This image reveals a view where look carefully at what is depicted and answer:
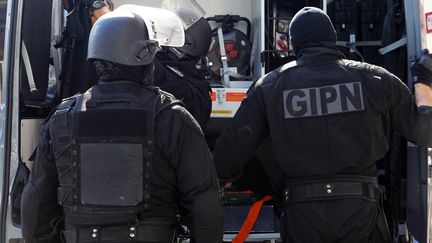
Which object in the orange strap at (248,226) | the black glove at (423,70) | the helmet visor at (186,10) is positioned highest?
the helmet visor at (186,10)

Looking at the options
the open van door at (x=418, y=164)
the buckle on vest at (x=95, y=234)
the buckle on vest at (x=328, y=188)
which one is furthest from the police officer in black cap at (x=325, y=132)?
the buckle on vest at (x=95, y=234)

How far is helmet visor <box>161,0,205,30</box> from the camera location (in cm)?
310

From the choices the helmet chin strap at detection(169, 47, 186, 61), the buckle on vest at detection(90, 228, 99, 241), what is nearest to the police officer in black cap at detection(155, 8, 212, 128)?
the helmet chin strap at detection(169, 47, 186, 61)

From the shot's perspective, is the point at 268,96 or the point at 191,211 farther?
the point at 268,96

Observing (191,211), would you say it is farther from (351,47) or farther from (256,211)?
(351,47)

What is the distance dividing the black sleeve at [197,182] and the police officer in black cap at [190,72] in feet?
2.01

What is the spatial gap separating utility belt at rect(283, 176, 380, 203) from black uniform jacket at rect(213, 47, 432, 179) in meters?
0.03

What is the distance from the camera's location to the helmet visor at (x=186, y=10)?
3.10 m

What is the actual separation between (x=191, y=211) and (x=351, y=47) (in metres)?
1.84

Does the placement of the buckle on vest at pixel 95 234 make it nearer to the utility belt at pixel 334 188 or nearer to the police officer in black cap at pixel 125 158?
the police officer in black cap at pixel 125 158

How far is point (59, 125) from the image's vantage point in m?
2.11


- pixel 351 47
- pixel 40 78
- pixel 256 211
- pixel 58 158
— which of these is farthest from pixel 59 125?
pixel 351 47

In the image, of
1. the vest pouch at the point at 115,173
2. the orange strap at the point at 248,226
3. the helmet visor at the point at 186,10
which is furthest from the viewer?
the helmet visor at the point at 186,10

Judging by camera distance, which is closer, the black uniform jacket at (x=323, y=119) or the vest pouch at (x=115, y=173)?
the vest pouch at (x=115, y=173)
